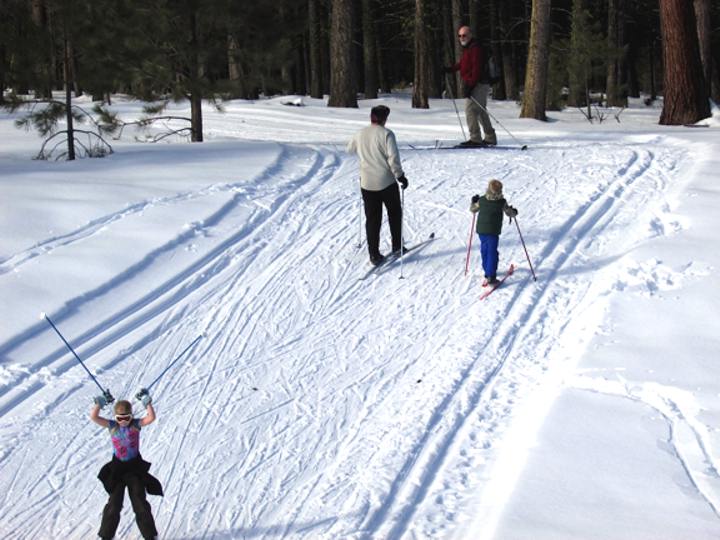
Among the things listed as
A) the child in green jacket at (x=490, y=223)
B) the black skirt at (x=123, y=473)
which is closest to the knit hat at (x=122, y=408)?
the black skirt at (x=123, y=473)

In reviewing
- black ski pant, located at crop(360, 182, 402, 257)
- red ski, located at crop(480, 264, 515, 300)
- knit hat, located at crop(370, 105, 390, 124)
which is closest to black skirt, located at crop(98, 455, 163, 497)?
red ski, located at crop(480, 264, 515, 300)

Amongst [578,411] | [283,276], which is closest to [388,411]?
[578,411]

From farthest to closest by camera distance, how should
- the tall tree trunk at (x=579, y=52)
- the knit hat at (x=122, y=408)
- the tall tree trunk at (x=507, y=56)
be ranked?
the tall tree trunk at (x=507, y=56) → the tall tree trunk at (x=579, y=52) → the knit hat at (x=122, y=408)

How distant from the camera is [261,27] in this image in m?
17.4

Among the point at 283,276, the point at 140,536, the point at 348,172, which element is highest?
the point at 348,172

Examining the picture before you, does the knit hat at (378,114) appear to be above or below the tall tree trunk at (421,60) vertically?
below

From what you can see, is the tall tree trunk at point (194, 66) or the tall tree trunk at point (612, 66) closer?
the tall tree trunk at point (194, 66)

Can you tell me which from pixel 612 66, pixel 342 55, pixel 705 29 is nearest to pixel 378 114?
pixel 342 55

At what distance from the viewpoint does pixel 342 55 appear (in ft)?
76.1

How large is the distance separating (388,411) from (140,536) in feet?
7.16

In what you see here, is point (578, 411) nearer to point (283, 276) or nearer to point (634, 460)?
point (634, 460)

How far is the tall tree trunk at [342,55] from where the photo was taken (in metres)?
22.8

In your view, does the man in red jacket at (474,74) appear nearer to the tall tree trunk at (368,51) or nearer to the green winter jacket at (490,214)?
the green winter jacket at (490,214)

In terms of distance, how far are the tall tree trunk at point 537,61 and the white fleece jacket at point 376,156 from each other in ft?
36.9
